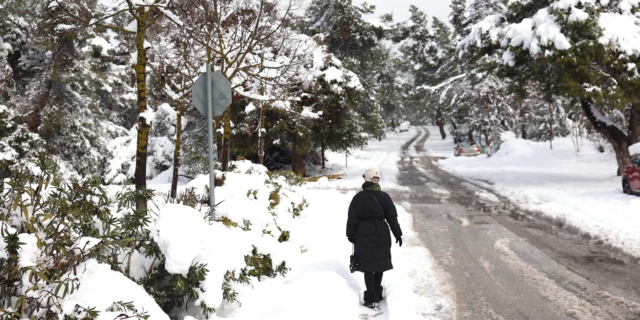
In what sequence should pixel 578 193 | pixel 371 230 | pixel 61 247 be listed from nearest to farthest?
pixel 61 247, pixel 371 230, pixel 578 193

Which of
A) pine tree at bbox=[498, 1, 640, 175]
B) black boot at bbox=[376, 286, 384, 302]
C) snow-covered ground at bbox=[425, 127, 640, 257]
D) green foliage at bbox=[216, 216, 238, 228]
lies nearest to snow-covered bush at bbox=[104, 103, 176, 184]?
snow-covered ground at bbox=[425, 127, 640, 257]

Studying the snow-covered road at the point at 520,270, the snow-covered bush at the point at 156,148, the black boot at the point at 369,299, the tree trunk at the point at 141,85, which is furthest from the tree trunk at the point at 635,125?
the snow-covered bush at the point at 156,148

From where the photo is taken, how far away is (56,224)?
152 inches

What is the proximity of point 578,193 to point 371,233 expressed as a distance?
1138 cm

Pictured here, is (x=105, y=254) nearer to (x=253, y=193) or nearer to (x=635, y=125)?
(x=253, y=193)

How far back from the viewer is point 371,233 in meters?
5.35

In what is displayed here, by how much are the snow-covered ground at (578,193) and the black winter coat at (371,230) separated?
15.3 ft

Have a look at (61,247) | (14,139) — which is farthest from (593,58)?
(14,139)

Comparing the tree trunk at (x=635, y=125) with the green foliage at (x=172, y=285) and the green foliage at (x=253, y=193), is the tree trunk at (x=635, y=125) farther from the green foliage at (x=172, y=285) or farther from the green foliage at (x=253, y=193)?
the green foliage at (x=172, y=285)

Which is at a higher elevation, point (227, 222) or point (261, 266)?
point (227, 222)

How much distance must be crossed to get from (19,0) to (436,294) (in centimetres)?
2197

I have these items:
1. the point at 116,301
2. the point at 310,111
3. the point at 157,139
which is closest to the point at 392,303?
the point at 116,301

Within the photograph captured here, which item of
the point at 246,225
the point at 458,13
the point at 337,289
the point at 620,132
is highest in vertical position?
the point at 458,13

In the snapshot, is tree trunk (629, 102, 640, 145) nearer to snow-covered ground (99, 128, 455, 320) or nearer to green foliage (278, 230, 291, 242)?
snow-covered ground (99, 128, 455, 320)
